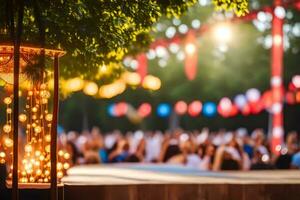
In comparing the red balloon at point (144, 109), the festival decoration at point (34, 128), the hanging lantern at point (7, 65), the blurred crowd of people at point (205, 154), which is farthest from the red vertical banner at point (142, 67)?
the red balloon at point (144, 109)

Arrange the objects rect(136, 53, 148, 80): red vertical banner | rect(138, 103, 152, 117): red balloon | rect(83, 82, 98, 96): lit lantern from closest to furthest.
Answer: rect(83, 82, 98, 96): lit lantern, rect(136, 53, 148, 80): red vertical banner, rect(138, 103, 152, 117): red balloon

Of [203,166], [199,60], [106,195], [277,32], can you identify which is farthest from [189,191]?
[199,60]

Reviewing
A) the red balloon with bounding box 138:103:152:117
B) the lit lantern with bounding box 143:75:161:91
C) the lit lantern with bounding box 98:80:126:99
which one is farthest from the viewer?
the red balloon with bounding box 138:103:152:117

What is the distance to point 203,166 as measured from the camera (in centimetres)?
2111

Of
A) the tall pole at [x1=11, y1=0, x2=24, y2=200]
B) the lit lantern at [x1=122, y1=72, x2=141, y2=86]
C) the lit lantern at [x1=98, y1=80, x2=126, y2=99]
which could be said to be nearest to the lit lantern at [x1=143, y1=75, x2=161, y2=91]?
the lit lantern at [x1=98, y1=80, x2=126, y2=99]

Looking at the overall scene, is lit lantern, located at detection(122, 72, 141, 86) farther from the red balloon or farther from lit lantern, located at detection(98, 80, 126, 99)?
the red balloon

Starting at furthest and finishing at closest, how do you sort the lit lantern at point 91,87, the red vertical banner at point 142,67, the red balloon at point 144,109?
1. the red balloon at point 144,109
2. the red vertical banner at point 142,67
3. the lit lantern at point 91,87

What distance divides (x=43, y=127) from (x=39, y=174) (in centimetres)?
71

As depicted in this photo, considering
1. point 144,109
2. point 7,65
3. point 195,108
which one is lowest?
point 7,65

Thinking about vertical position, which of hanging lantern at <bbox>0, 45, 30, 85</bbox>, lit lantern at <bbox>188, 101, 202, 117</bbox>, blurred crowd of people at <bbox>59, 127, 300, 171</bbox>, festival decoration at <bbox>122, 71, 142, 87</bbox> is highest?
lit lantern at <bbox>188, 101, 202, 117</bbox>

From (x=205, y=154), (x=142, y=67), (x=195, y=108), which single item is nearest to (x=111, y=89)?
(x=205, y=154)

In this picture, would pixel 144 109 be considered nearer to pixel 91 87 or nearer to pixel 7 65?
pixel 91 87

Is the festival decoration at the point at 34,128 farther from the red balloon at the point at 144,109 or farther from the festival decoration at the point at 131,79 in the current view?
the red balloon at the point at 144,109

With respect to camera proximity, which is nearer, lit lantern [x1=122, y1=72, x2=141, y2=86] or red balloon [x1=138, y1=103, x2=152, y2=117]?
lit lantern [x1=122, y1=72, x2=141, y2=86]
